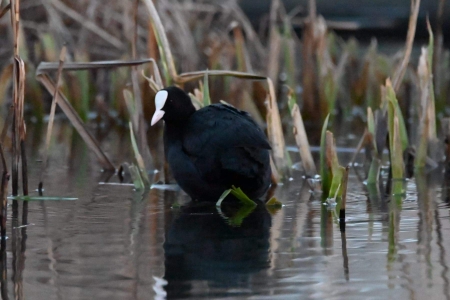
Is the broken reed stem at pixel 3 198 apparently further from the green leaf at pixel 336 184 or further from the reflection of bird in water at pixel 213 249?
the green leaf at pixel 336 184

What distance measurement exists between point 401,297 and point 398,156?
1720 mm

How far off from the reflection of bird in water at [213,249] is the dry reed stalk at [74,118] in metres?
0.90

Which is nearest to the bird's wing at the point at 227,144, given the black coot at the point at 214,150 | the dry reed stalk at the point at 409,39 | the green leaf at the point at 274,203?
the black coot at the point at 214,150

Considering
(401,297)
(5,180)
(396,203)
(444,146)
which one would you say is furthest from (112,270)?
(444,146)

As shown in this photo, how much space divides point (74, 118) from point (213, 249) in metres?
1.56

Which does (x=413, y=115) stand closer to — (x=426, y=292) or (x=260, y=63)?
(x=260, y=63)

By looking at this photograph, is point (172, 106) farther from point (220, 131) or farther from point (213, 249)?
point (213, 249)

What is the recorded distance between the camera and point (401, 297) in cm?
197

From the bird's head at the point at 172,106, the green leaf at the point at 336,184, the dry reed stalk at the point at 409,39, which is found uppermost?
the dry reed stalk at the point at 409,39

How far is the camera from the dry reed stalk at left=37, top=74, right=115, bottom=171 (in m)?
3.70

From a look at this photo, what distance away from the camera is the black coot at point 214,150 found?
319 centimetres

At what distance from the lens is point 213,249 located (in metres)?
2.54

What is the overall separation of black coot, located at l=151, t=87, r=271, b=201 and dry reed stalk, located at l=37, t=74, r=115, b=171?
514 millimetres

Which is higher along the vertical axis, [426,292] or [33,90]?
[33,90]
